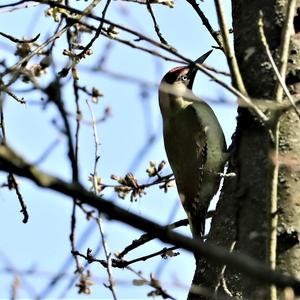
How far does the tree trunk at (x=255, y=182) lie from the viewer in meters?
3.10

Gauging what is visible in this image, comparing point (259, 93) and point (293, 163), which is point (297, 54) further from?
point (293, 163)

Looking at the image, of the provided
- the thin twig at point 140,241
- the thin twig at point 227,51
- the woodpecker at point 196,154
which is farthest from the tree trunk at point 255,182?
the woodpecker at point 196,154

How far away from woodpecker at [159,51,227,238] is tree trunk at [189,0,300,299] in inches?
67.2

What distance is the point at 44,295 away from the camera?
9.66ft

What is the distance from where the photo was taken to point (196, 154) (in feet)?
18.4

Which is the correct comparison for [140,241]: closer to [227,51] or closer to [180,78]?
[227,51]

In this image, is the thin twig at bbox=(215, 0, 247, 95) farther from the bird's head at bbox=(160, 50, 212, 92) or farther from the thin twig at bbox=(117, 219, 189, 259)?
the bird's head at bbox=(160, 50, 212, 92)

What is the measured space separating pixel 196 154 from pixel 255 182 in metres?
2.36

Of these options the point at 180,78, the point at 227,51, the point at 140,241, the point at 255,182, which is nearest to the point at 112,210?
the point at 227,51

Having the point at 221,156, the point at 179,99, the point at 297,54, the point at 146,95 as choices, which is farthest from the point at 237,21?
the point at 179,99

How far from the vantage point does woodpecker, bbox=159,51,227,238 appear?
5438 millimetres

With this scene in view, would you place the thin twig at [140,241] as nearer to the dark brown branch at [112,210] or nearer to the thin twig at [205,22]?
the thin twig at [205,22]

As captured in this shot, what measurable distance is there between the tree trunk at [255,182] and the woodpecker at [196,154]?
1708 mm

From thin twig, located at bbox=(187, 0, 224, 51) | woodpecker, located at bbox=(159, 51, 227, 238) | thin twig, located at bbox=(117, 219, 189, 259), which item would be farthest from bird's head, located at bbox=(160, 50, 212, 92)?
thin twig, located at bbox=(117, 219, 189, 259)
